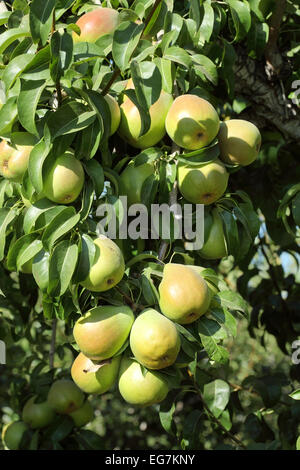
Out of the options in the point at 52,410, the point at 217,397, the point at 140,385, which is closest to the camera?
the point at 140,385

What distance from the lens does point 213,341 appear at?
1.10 meters

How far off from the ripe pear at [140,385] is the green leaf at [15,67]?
1.87 ft

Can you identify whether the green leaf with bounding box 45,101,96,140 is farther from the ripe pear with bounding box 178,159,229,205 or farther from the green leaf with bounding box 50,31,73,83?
the ripe pear with bounding box 178,159,229,205

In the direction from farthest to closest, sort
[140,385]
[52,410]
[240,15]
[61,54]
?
[52,410] → [240,15] → [140,385] → [61,54]

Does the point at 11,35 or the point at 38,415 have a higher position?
the point at 11,35

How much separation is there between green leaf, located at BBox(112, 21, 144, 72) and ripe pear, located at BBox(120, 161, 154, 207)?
24 cm

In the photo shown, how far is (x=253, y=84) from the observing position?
1.69m

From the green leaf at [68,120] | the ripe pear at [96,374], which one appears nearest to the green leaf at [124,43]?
the green leaf at [68,120]

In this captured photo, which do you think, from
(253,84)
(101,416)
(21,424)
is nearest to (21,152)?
(253,84)

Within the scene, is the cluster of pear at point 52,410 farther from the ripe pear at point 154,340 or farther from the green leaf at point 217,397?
the ripe pear at point 154,340

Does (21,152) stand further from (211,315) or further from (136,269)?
(211,315)

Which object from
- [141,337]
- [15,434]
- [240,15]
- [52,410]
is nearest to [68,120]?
[141,337]

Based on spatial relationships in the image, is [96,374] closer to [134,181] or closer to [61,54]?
[134,181]

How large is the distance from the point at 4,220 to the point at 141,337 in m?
0.37
